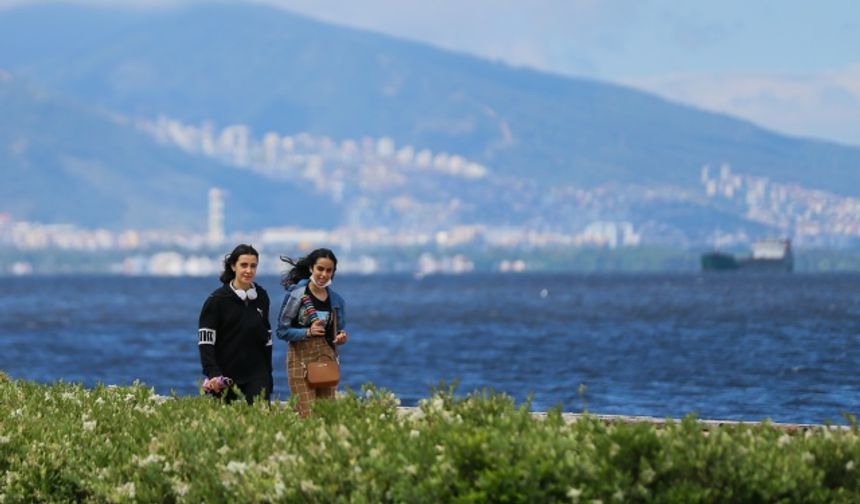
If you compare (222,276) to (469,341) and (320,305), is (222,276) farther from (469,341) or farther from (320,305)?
(469,341)

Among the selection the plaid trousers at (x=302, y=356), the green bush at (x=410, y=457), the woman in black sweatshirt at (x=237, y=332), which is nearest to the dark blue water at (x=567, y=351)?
the woman in black sweatshirt at (x=237, y=332)

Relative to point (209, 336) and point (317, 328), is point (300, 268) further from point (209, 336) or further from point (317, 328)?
point (209, 336)

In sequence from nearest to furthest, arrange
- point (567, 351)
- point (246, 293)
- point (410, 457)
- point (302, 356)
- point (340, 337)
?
point (410, 457) < point (340, 337) < point (302, 356) < point (246, 293) < point (567, 351)

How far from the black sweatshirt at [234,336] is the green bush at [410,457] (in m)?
1.53

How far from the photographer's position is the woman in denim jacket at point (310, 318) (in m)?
15.2

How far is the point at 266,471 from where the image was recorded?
456 inches

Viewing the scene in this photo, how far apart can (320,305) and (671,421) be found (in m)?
5.23

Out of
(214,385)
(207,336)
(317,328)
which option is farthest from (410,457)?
(207,336)

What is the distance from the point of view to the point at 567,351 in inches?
2911

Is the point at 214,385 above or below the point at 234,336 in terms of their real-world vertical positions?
below

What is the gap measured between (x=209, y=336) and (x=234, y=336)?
0.25 metres

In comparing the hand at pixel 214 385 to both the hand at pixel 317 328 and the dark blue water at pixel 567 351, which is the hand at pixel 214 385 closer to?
the hand at pixel 317 328

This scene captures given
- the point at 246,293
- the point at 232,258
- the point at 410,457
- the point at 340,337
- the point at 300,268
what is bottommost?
the point at 410,457

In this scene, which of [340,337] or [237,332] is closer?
[340,337]
